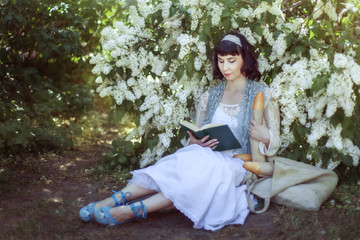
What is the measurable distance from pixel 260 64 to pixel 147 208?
153 centimetres

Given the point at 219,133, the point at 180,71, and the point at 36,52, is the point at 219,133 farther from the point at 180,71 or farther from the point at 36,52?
the point at 36,52

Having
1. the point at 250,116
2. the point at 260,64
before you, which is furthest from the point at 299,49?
the point at 250,116

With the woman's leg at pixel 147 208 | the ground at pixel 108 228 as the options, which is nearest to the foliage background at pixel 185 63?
the ground at pixel 108 228

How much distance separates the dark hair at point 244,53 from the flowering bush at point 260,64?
10 cm

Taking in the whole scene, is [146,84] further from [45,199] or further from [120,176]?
[45,199]

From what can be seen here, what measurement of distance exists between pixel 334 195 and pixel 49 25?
12.5 ft

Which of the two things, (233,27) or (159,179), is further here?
(233,27)

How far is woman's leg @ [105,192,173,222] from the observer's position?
3.03 metres

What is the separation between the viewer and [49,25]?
17.3 ft

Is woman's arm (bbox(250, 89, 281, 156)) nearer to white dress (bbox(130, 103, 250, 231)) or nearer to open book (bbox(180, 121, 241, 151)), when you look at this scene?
open book (bbox(180, 121, 241, 151))

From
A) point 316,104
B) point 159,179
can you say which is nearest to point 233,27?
point 316,104

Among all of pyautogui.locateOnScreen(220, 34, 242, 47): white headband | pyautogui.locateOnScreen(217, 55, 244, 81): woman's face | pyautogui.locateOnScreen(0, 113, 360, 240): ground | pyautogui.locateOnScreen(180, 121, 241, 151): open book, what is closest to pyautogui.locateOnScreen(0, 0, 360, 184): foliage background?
pyautogui.locateOnScreen(220, 34, 242, 47): white headband

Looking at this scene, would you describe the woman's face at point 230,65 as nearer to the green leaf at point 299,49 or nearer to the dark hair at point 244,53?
the dark hair at point 244,53

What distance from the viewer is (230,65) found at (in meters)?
3.40
